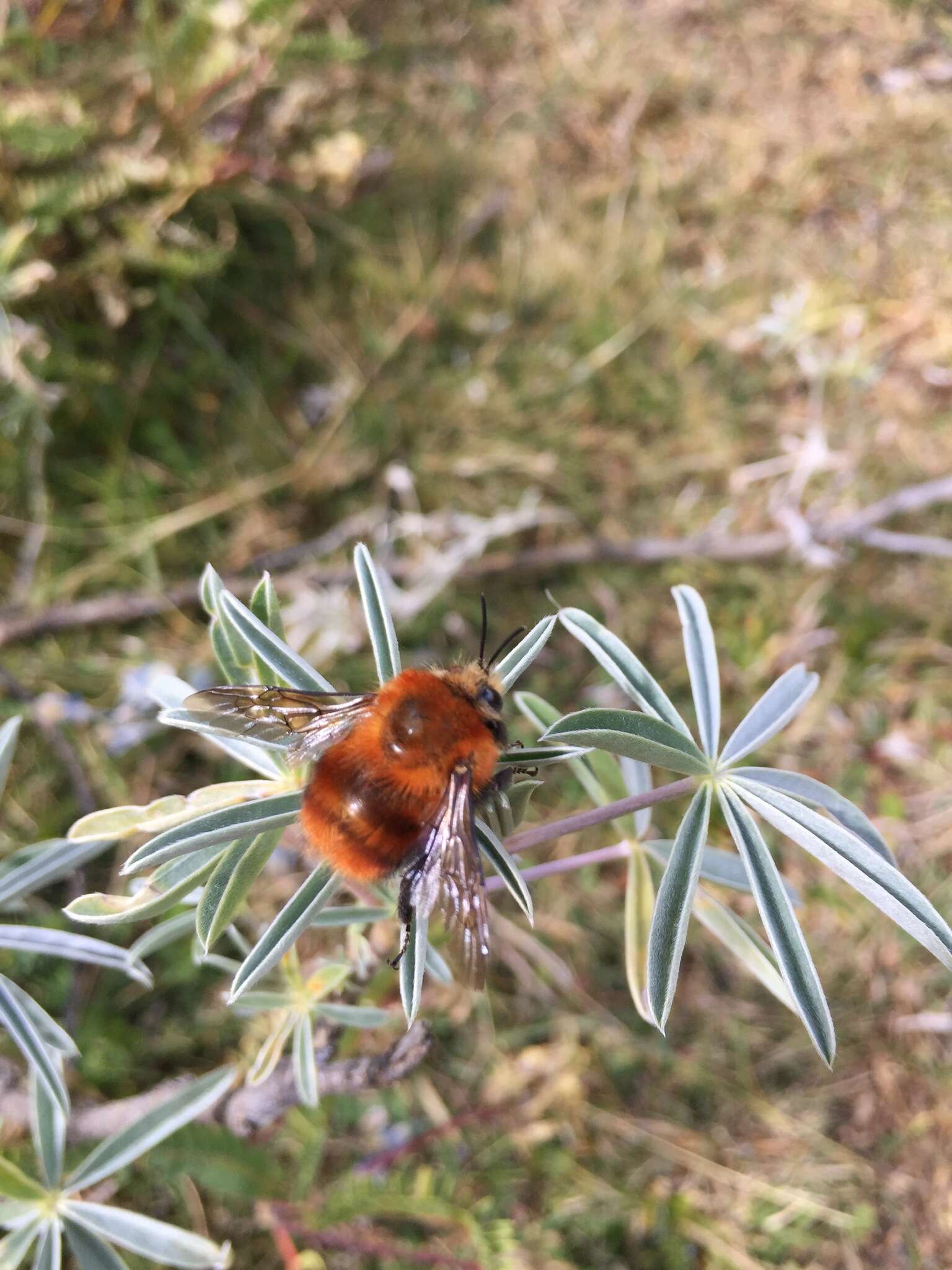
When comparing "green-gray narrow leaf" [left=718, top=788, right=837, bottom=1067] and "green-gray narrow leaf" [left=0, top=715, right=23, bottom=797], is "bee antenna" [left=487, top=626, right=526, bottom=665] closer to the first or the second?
"green-gray narrow leaf" [left=718, top=788, right=837, bottom=1067]

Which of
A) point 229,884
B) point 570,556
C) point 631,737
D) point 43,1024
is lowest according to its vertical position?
point 570,556

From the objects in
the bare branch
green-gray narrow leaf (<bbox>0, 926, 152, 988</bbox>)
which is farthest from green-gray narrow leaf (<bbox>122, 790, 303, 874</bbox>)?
the bare branch

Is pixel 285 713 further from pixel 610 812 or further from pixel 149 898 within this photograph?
pixel 610 812

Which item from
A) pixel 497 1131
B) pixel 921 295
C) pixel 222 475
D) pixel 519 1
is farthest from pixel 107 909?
pixel 519 1

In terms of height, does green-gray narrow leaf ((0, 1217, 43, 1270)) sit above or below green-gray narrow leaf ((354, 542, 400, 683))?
below

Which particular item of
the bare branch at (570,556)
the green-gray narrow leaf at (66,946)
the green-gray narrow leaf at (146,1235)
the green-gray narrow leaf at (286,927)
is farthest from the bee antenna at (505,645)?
the bare branch at (570,556)

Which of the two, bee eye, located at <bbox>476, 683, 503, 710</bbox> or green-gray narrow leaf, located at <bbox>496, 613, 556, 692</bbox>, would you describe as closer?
green-gray narrow leaf, located at <bbox>496, 613, 556, 692</bbox>

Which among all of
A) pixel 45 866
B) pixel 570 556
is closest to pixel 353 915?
pixel 45 866
